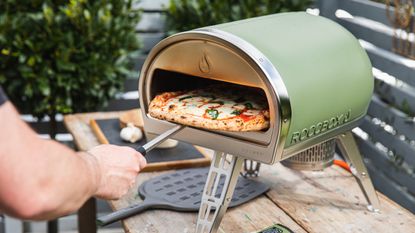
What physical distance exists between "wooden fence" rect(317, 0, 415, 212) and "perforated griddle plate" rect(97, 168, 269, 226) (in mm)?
883

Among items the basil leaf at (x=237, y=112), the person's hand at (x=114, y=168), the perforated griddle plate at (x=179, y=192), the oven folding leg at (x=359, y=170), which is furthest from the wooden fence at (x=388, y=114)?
the person's hand at (x=114, y=168)

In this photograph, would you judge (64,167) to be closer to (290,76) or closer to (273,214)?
(290,76)

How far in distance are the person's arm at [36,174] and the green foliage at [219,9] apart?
211 centimetres

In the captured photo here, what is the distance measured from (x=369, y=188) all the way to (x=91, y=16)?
5.58 feet

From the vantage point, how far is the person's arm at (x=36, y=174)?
101 cm

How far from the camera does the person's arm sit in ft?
3.33

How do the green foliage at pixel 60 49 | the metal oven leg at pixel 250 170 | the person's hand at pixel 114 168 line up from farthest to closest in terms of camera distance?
the green foliage at pixel 60 49, the metal oven leg at pixel 250 170, the person's hand at pixel 114 168

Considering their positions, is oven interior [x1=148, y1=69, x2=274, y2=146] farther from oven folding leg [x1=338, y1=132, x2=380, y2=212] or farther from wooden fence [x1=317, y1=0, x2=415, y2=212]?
wooden fence [x1=317, y1=0, x2=415, y2=212]

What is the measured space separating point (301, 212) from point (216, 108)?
414 millimetres

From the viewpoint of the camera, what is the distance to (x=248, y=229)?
1.73 meters

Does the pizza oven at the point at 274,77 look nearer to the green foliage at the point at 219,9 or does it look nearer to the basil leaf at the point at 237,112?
the basil leaf at the point at 237,112

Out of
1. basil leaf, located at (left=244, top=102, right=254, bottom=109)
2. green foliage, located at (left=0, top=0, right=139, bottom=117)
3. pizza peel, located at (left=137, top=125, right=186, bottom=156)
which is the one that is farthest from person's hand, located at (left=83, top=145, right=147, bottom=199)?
green foliage, located at (left=0, top=0, right=139, bottom=117)

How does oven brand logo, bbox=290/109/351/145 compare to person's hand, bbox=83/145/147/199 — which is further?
oven brand logo, bbox=290/109/351/145

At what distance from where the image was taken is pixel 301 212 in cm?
183
